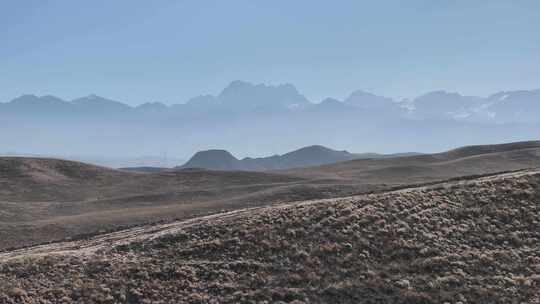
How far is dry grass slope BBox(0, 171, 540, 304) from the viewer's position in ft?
72.7

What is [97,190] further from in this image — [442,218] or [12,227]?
[442,218]

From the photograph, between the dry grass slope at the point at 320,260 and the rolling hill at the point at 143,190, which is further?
the rolling hill at the point at 143,190

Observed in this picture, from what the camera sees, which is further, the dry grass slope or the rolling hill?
the rolling hill

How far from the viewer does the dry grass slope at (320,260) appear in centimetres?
2217

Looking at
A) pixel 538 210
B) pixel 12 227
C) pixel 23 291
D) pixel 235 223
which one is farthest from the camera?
pixel 12 227

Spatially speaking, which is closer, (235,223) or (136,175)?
(235,223)

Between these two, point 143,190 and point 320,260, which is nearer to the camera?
point 320,260

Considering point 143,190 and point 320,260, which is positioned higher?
point 143,190

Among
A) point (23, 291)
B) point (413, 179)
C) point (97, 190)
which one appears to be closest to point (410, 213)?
point (23, 291)

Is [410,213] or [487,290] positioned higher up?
[410,213]

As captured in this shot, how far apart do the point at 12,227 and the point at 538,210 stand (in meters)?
49.1

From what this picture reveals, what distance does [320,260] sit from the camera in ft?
83.1

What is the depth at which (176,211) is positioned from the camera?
202 ft

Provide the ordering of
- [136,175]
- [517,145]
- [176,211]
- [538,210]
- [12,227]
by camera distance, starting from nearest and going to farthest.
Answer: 1. [538,210]
2. [12,227]
3. [176,211]
4. [136,175]
5. [517,145]
